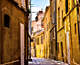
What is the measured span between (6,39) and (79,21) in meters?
4.19

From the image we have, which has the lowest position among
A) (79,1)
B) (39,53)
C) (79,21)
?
(39,53)

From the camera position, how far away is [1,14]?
905cm

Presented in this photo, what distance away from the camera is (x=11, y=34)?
34.7ft

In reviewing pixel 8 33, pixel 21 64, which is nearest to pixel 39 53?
pixel 21 64

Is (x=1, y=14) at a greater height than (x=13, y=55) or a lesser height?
greater

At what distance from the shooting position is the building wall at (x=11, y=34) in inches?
365

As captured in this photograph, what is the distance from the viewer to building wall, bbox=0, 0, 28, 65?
9281 mm

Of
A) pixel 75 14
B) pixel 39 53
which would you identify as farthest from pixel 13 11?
pixel 39 53

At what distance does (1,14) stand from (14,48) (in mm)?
2736

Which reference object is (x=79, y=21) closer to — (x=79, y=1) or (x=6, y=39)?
(x=79, y=1)

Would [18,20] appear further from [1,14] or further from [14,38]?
[1,14]

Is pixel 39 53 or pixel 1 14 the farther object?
pixel 39 53

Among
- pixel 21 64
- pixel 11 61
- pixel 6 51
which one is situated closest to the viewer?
pixel 6 51

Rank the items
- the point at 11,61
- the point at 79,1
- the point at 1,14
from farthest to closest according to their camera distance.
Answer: the point at 79,1
the point at 11,61
the point at 1,14
